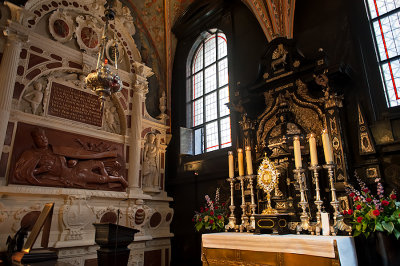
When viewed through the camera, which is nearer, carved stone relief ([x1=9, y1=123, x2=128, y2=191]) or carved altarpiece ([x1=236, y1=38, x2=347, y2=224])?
carved altarpiece ([x1=236, y1=38, x2=347, y2=224])

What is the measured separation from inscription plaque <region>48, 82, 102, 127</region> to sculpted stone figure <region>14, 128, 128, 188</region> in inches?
28.7

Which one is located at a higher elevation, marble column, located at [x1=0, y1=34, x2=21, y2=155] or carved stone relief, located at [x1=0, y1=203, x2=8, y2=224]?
marble column, located at [x1=0, y1=34, x2=21, y2=155]

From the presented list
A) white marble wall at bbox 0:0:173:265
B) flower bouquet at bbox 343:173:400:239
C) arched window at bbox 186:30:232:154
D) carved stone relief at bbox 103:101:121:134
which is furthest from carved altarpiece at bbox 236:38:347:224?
carved stone relief at bbox 103:101:121:134

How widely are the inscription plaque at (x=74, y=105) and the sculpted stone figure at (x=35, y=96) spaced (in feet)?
0.88

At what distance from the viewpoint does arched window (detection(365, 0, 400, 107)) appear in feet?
16.1

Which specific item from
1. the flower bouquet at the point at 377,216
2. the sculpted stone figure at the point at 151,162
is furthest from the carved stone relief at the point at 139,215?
the flower bouquet at the point at 377,216

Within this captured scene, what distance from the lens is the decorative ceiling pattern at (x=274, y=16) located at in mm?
6363

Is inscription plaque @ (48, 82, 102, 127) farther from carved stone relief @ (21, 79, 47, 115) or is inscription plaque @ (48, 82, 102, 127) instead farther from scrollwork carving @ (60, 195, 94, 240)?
scrollwork carving @ (60, 195, 94, 240)

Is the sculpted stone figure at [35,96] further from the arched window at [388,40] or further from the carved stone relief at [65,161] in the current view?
the arched window at [388,40]

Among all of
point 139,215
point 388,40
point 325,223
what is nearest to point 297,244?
point 325,223

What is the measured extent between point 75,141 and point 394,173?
634 centimetres

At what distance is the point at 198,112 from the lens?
8898mm

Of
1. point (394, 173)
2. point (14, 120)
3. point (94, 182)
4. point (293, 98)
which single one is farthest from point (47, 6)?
point (394, 173)

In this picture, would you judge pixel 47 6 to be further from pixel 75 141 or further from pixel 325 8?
pixel 325 8
